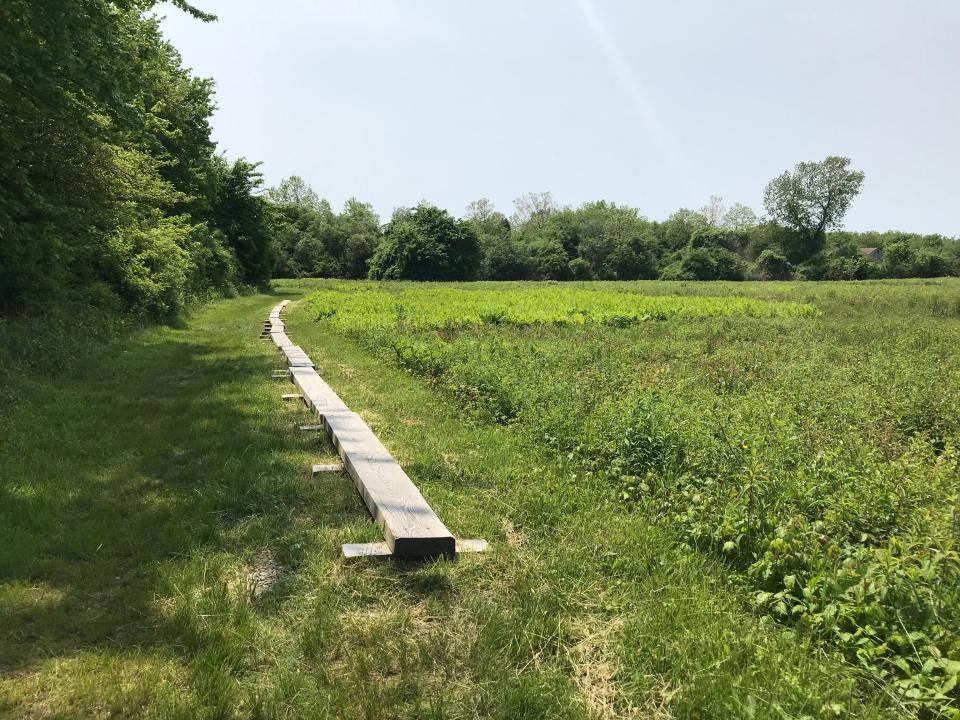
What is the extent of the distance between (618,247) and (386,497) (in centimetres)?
8348

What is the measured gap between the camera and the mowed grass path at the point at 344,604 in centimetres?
266

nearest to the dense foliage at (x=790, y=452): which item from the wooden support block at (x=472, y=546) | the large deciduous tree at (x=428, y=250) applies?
the wooden support block at (x=472, y=546)

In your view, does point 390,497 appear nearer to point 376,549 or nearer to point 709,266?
point 376,549

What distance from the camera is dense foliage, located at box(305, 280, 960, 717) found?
2.97 m

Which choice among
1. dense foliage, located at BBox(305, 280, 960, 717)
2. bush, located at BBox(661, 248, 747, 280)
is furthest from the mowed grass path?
bush, located at BBox(661, 248, 747, 280)

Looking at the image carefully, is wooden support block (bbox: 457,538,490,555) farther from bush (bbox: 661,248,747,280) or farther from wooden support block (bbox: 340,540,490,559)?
bush (bbox: 661,248,747,280)

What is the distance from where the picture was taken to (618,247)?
83.5 m

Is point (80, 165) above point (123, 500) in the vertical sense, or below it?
above

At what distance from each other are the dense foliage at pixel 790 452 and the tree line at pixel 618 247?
57.0 metres

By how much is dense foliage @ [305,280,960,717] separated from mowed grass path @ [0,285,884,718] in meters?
0.26

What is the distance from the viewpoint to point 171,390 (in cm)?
925

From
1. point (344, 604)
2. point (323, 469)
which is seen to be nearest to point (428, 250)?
point (323, 469)

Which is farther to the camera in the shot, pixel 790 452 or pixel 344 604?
pixel 790 452

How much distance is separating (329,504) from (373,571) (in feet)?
3.97
